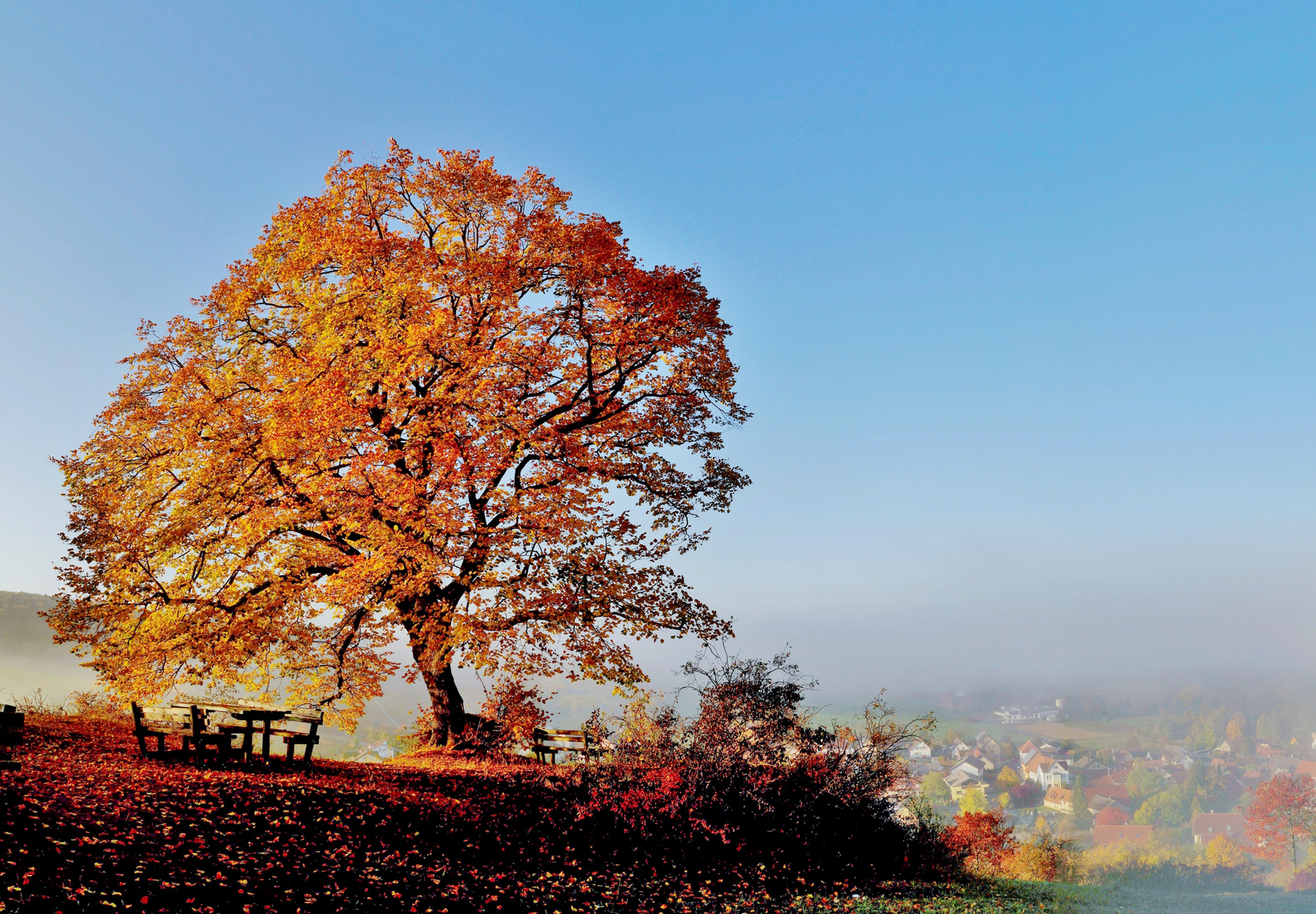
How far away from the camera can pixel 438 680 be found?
692 inches

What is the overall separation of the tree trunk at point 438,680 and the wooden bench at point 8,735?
255 inches

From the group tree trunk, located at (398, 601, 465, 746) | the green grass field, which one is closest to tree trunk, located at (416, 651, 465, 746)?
tree trunk, located at (398, 601, 465, 746)


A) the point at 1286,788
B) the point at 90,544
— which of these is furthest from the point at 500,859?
the point at 1286,788

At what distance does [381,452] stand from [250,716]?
5817mm

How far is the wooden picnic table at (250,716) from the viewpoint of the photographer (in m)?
11.8

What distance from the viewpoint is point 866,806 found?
482 inches

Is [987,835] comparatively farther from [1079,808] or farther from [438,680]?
[1079,808]

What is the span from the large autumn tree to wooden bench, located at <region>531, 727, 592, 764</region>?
4.52 ft

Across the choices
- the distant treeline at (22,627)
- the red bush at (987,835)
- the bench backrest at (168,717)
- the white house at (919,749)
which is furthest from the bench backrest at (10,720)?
the distant treeline at (22,627)

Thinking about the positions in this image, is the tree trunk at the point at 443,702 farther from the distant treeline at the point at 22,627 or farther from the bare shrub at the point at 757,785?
the distant treeline at the point at 22,627

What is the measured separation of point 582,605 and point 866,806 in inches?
247

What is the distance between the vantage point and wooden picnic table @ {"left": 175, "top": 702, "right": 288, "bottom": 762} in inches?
465

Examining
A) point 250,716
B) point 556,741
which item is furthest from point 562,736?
point 250,716

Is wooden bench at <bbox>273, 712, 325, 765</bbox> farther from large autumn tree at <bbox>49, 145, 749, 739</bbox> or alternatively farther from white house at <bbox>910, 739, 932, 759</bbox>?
white house at <bbox>910, 739, 932, 759</bbox>
